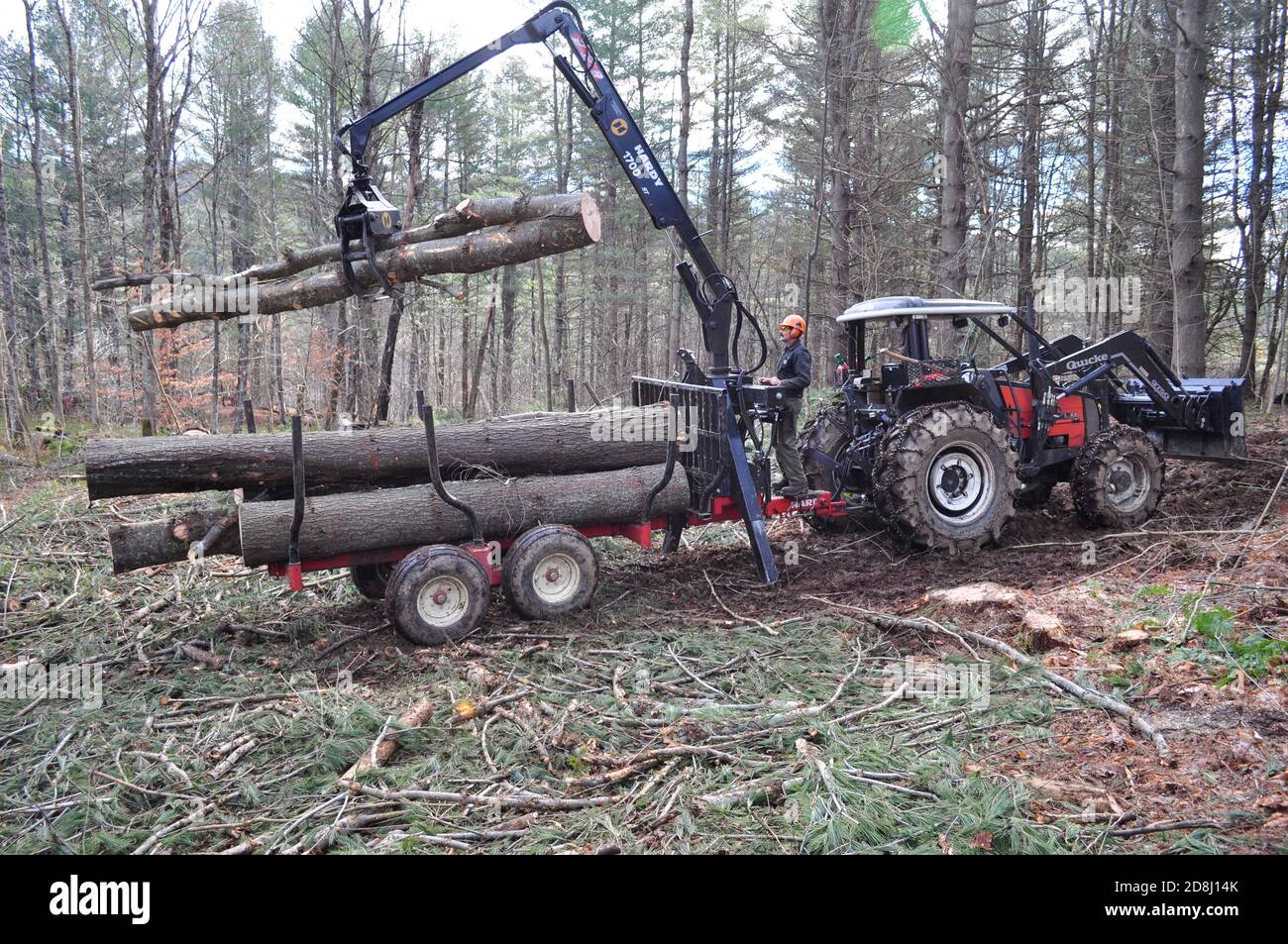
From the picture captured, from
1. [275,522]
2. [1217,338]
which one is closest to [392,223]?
[275,522]

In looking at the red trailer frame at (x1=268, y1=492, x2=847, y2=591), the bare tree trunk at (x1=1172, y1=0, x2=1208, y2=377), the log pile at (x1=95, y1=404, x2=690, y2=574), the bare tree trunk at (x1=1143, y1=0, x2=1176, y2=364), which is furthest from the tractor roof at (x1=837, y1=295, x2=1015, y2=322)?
the bare tree trunk at (x1=1143, y1=0, x2=1176, y2=364)

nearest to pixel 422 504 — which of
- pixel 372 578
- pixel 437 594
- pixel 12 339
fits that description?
pixel 437 594

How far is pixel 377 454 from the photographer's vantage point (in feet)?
20.4

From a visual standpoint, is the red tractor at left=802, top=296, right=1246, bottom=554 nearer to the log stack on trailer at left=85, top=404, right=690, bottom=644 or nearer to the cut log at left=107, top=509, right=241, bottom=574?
the log stack on trailer at left=85, top=404, right=690, bottom=644

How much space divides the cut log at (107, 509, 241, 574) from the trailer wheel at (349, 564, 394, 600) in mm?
1083

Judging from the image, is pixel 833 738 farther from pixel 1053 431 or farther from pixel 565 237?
pixel 1053 431

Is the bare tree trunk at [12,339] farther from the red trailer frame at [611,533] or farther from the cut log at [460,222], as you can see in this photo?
the red trailer frame at [611,533]

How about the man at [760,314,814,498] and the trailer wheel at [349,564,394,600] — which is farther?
the man at [760,314,814,498]

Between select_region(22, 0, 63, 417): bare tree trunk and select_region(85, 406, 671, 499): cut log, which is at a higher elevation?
select_region(22, 0, 63, 417): bare tree trunk

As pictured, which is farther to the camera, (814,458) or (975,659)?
(814,458)

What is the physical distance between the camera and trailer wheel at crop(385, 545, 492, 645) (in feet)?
18.9

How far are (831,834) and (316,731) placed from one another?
286 centimetres

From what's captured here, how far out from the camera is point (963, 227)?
40.2 feet

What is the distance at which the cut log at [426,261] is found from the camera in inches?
258
